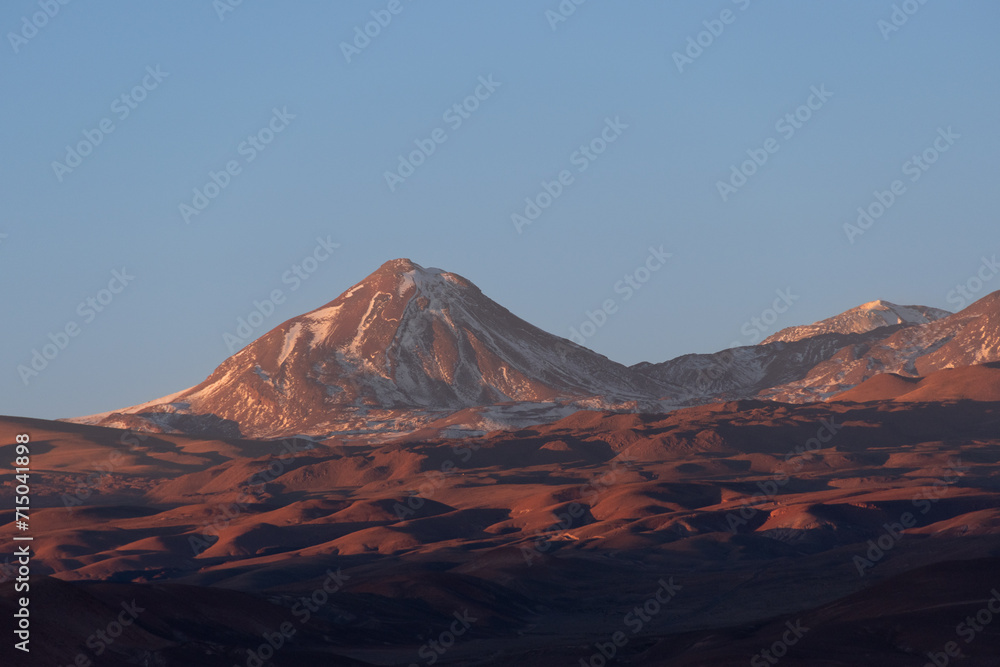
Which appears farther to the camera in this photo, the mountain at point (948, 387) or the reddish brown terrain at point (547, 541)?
the mountain at point (948, 387)

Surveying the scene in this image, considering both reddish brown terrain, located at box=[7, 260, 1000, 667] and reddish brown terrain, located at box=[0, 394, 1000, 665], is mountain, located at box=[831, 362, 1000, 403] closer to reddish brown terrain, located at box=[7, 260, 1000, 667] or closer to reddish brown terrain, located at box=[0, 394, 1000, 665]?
reddish brown terrain, located at box=[7, 260, 1000, 667]

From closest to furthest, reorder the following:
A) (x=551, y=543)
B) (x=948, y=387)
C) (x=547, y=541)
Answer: (x=551, y=543), (x=547, y=541), (x=948, y=387)

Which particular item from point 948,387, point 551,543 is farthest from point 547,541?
point 948,387

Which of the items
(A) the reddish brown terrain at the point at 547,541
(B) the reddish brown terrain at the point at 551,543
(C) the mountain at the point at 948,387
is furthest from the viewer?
(C) the mountain at the point at 948,387

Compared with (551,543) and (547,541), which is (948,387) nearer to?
(547,541)

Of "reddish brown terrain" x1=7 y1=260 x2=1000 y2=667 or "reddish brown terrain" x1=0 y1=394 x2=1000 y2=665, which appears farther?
"reddish brown terrain" x1=0 y1=394 x2=1000 y2=665

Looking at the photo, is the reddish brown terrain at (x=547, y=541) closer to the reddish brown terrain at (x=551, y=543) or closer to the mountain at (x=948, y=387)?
the reddish brown terrain at (x=551, y=543)

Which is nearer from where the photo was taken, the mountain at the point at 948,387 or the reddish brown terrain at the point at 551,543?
the reddish brown terrain at the point at 551,543

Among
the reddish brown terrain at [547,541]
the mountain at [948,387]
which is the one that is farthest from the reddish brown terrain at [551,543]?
the mountain at [948,387]

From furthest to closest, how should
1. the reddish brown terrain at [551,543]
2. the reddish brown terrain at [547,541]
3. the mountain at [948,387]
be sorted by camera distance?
the mountain at [948,387], the reddish brown terrain at [547,541], the reddish brown terrain at [551,543]

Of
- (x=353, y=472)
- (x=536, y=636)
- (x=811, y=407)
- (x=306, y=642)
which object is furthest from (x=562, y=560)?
(x=811, y=407)

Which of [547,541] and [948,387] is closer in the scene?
[547,541]

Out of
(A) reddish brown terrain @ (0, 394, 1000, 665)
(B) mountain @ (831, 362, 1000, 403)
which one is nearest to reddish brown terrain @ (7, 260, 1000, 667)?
(A) reddish brown terrain @ (0, 394, 1000, 665)
